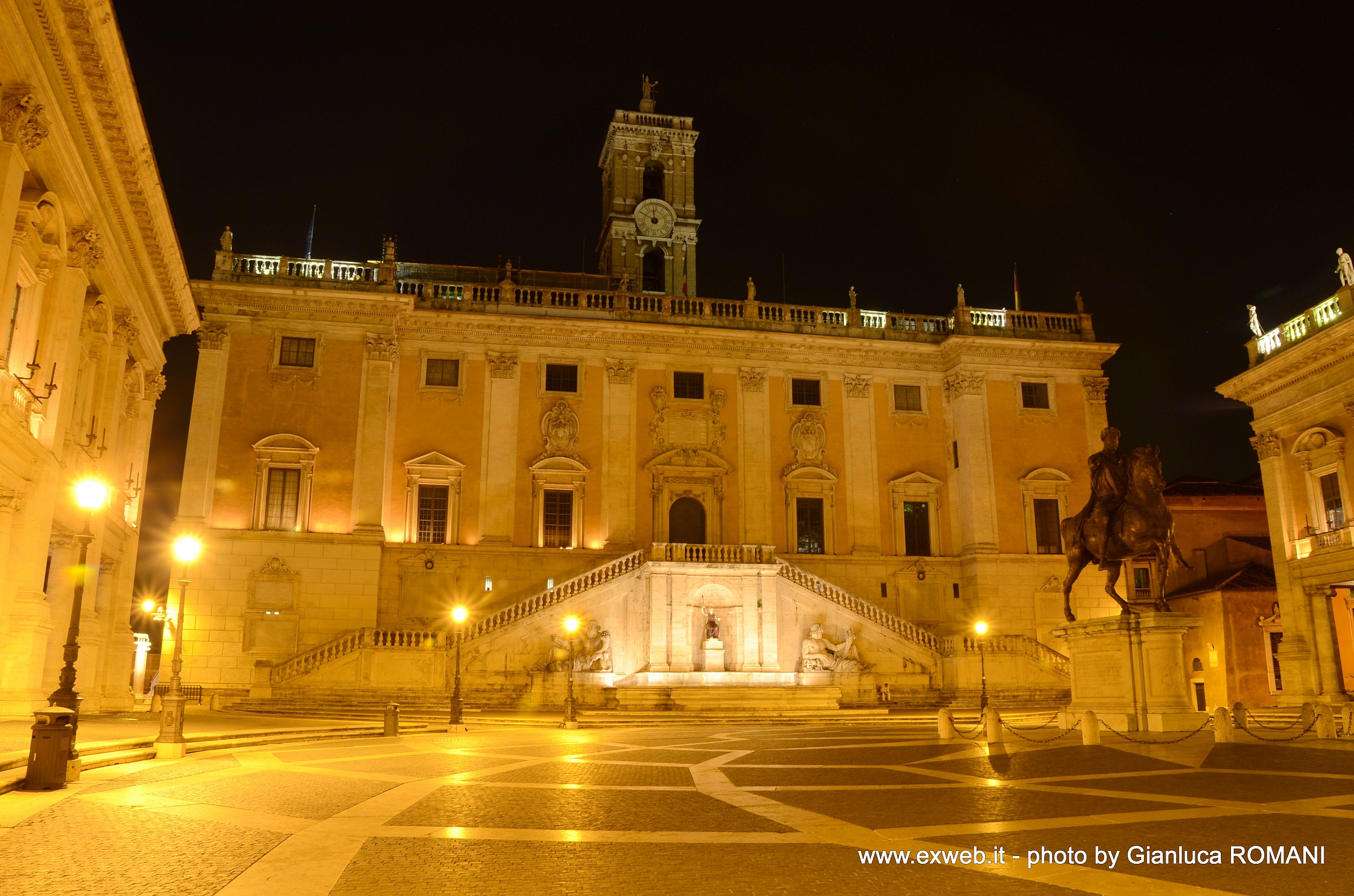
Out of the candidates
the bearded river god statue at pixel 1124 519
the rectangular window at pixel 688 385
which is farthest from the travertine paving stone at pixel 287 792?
the rectangular window at pixel 688 385

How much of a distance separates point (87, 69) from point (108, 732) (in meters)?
12.1

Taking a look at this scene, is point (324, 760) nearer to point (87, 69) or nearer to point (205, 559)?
point (87, 69)

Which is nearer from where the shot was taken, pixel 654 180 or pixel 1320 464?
pixel 1320 464

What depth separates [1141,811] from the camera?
9.84 metres

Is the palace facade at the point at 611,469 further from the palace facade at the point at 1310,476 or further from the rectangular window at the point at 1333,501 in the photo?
the rectangular window at the point at 1333,501

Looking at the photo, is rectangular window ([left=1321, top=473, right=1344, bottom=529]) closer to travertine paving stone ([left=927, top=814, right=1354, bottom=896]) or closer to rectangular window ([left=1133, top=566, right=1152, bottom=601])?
rectangular window ([left=1133, top=566, right=1152, bottom=601])

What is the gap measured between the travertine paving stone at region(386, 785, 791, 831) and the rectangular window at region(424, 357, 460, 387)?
27984 millimetres

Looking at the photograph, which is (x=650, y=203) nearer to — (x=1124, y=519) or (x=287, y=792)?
(x=1124, y=519)

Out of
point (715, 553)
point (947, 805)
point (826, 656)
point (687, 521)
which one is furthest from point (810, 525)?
point (947, 805)

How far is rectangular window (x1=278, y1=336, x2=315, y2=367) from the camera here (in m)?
36.9

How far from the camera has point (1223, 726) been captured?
17.7 meters

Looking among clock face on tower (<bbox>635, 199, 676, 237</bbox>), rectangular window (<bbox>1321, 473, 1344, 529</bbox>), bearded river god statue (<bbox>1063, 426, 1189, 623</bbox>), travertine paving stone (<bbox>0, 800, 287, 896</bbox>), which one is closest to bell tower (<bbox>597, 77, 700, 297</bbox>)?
clock face on tower (<bbox>635, 199, 676, 237</bbox>)

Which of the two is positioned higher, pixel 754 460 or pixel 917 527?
pixel 754 460

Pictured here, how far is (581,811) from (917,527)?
32938 mm
